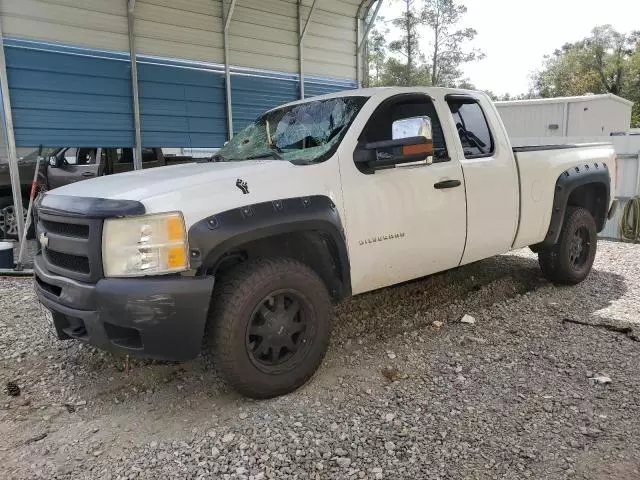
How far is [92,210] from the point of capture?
2898mm

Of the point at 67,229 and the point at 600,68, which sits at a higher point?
the point at 600,68

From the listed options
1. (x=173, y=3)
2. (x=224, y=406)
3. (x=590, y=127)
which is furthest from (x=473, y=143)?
(x=590, y=127)

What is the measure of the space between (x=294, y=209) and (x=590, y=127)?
1543cm

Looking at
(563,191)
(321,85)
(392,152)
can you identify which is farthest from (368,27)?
(392,152)

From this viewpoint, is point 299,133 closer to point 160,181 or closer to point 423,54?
point 160,181

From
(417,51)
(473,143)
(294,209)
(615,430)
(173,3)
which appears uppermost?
(417,51)

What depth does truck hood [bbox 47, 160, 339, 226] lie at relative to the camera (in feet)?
9.55

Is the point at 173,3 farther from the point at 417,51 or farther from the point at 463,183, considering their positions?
→ the point at 417,51

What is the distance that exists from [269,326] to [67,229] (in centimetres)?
134

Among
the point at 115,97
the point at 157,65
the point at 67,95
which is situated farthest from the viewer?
the point at 157,65

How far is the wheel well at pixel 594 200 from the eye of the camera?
5.91 meters

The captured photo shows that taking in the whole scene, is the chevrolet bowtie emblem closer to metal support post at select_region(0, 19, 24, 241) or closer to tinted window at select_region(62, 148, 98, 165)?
metal support post at select_region(0, 19, 24, 241)

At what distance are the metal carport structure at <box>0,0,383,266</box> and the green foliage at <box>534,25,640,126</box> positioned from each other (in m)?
38.0

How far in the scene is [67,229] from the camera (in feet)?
10.4
